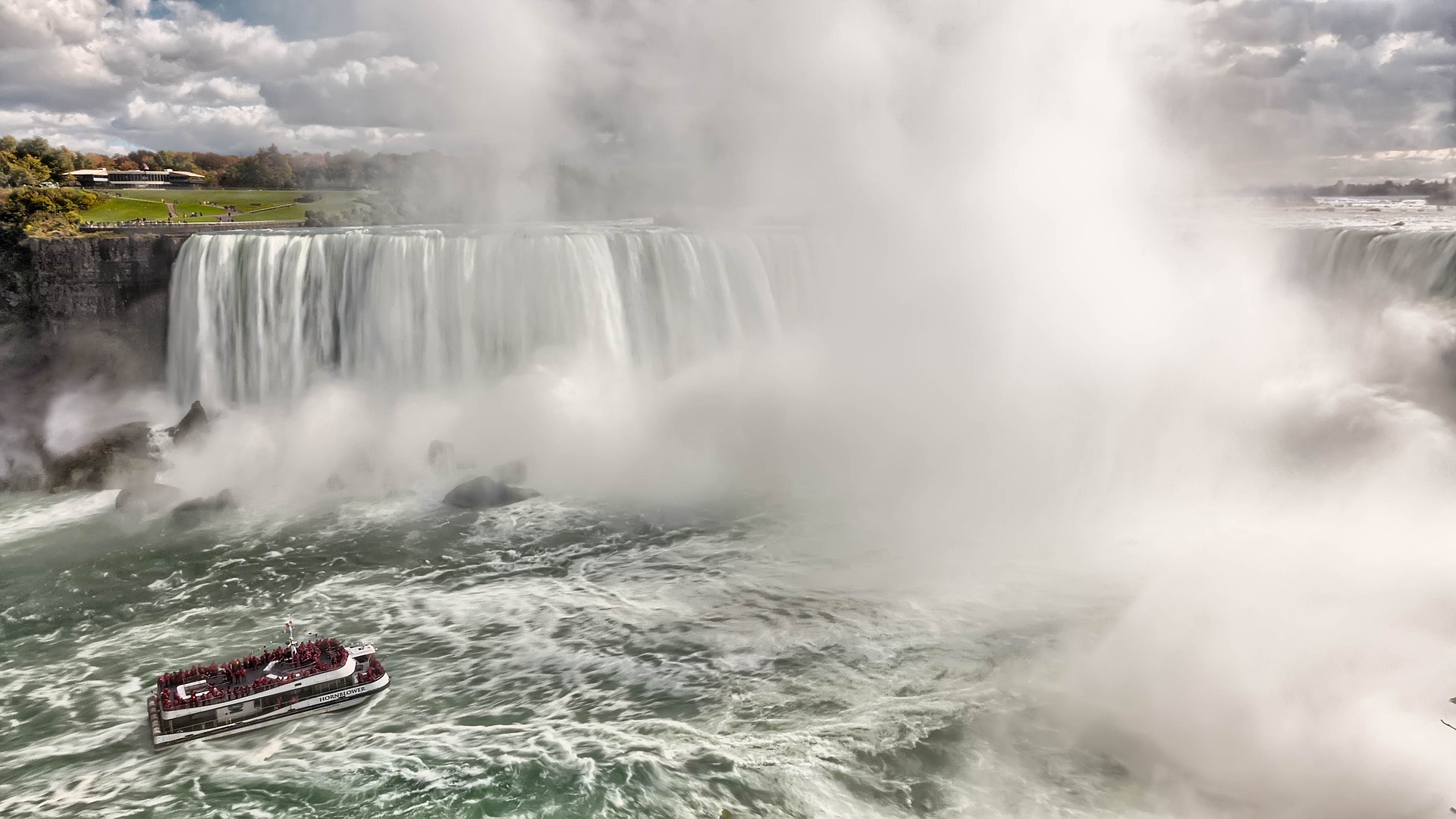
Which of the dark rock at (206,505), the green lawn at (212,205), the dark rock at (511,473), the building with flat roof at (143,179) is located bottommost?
the dark rock at (206,505)

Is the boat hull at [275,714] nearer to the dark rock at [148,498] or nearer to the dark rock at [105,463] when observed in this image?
the dark rock at [148,498]

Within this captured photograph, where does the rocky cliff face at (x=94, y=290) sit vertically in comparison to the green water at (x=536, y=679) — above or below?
above

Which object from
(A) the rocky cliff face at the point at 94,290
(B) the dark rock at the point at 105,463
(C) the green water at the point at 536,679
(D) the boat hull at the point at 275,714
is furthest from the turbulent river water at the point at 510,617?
(A) the rocky cliff face at the point at 94,290

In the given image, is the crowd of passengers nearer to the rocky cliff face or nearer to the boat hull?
the boat hull

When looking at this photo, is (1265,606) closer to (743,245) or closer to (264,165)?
(743,245)

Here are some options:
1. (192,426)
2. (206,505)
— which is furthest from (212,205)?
(206,505)

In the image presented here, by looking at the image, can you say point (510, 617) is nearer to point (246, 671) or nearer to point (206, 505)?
point (246, 671)
